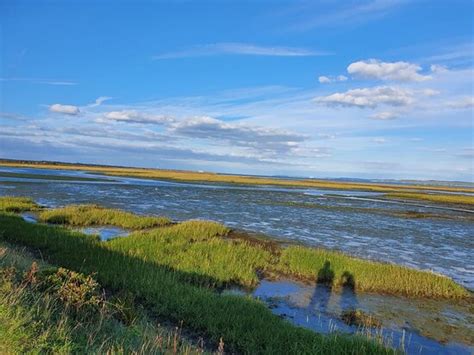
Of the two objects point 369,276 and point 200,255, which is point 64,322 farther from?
point 369,276

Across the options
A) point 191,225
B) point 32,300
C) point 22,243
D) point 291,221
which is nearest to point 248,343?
point 32,300

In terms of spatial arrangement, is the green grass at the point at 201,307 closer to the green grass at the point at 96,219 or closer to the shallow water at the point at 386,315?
the shallow water at the point at 386,315

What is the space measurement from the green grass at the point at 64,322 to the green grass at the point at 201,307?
1.17 metres

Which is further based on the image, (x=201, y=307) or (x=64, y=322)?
(x=201, y=307)

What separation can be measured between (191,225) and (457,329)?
1460cm

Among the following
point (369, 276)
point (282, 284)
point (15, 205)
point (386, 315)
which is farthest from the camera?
point (15, 205)

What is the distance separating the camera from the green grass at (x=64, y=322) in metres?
5.03

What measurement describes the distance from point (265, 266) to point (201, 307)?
6.57m

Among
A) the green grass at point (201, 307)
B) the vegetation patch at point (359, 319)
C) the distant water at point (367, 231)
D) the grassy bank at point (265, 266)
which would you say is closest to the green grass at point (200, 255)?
the grassy bank at point (265, 266)

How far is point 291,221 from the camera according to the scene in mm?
31578

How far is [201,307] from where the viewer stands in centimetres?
970

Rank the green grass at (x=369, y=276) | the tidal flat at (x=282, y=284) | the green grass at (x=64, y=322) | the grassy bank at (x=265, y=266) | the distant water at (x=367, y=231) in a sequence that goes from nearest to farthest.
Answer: the green grass at (x=64, y=322), the tidal flat at (x=282, y=284), the grassy bank at (x=265, y=266), the green grass at (x=369, y=276), the distant water at (x=367, y=231)

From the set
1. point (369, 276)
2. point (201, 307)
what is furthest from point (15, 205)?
point (369, 276)

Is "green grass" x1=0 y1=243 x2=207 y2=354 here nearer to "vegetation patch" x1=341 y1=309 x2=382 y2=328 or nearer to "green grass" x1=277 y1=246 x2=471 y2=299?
"vegetation patch" x1=341 y1=309 x2=382 y2=328
